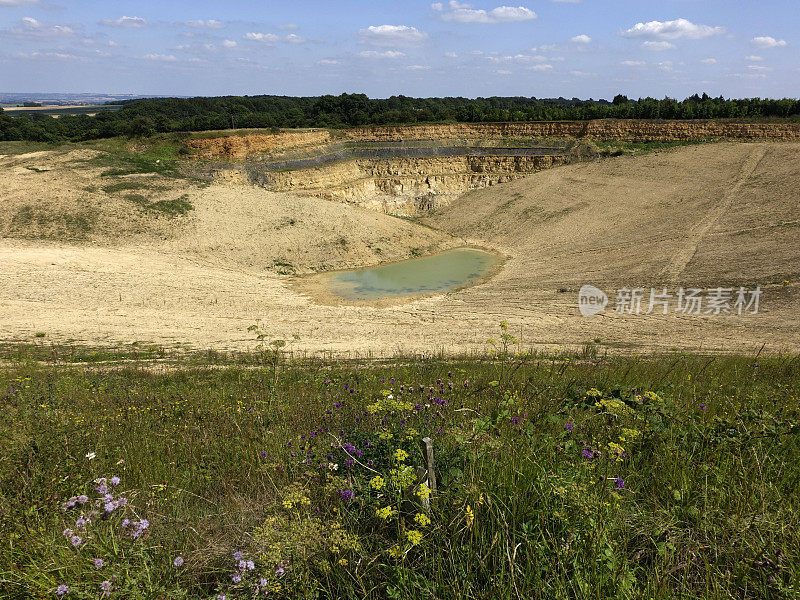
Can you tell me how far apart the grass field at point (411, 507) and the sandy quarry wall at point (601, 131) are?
44629 millimetres

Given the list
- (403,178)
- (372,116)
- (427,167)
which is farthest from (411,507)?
(372,116)

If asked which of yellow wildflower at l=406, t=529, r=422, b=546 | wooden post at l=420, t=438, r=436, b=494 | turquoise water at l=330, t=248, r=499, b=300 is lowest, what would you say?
turquoise water at l=330, t=248, r=499, b=300

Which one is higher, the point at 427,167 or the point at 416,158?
the point at 416,158

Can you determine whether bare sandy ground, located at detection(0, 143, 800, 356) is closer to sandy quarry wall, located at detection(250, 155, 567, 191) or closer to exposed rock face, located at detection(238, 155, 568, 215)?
exposed rock face, located at detection(238, 155, 568, 215)

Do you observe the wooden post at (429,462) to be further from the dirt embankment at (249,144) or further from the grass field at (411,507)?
the dirt embankment at (249,144)

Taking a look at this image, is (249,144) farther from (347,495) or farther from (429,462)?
(429,462)

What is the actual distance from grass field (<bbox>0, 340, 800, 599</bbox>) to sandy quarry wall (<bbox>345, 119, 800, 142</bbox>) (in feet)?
146

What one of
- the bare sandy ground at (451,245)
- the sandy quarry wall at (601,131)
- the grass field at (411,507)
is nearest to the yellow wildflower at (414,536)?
the grass field at (411,507)

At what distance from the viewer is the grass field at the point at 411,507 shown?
2.29 meters

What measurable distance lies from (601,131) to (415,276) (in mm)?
29172

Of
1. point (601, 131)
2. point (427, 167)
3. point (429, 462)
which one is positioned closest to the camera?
point (429, 462)

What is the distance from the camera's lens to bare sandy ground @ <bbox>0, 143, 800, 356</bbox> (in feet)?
49.2

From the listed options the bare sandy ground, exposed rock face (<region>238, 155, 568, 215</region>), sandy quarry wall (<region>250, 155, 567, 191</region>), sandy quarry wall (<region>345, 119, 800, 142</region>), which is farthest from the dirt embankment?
the bare sandy ground

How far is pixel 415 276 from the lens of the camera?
26797mm
